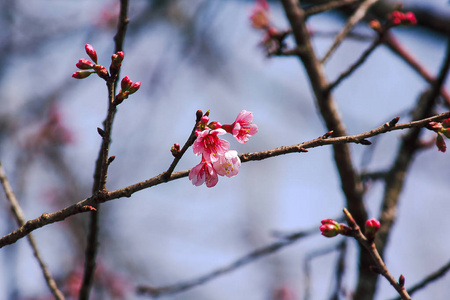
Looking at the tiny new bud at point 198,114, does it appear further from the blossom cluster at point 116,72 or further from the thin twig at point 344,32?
the thin twig at point 344,32

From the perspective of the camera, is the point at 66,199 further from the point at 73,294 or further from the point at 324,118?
the point at 324,118

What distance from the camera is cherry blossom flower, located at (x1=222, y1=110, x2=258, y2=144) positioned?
147 centimetres

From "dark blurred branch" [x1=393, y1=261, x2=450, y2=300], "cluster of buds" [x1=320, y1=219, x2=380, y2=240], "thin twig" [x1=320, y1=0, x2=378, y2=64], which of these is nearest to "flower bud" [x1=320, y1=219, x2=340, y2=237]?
"cluster of buds" [x1=320, y1=219, x2=380, y2=240]

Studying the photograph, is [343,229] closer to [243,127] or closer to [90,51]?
[243,127]

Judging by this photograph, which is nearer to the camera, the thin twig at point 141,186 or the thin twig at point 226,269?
the thin twig at point 141,186

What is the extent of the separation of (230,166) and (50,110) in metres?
4.52

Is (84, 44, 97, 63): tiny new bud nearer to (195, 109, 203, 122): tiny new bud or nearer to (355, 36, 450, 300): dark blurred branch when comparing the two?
(195, 109, 203, 122): tiny new bud

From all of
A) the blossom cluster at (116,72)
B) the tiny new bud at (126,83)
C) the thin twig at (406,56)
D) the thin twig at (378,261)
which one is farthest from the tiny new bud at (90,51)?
the thin twig at (406,56)

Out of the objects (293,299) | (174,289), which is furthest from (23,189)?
(293,299)

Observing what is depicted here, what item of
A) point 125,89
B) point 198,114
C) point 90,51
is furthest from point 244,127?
point 90,51

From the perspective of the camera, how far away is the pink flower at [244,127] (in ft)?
4.86

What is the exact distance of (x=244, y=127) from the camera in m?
1.56

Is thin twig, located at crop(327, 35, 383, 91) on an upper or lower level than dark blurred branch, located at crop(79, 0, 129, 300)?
upper

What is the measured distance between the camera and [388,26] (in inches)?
86.4
